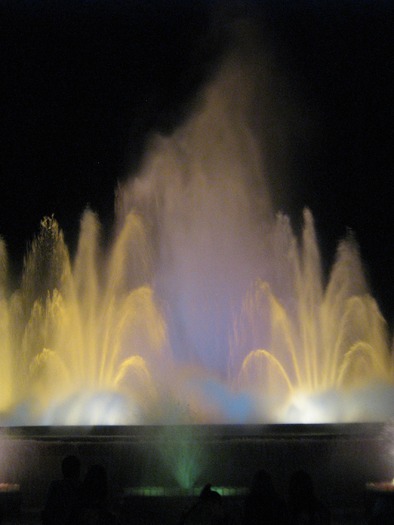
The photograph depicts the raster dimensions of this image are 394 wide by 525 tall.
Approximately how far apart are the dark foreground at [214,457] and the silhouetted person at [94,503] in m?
6.45

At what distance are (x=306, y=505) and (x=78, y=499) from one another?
159 cm

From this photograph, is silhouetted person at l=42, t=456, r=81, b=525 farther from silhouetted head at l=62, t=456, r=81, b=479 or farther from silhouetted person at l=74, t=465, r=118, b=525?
silhouetted person at l=74, t=465, r=118, b=525

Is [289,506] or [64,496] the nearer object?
[289,506]

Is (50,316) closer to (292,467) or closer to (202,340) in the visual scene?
(202,340)

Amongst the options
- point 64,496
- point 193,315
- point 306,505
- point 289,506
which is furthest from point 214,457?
point 193,315

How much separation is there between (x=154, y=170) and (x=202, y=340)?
5.33 metres

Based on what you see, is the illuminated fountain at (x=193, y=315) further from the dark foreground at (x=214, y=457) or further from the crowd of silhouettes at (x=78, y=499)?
the crowd of silhouettes at (x=78, y=499)

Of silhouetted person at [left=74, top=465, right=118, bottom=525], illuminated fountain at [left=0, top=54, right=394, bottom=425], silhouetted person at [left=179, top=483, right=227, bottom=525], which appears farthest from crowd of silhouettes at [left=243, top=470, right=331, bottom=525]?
illuminated fountain at [left=0, top=54, right=394, bottom=425]

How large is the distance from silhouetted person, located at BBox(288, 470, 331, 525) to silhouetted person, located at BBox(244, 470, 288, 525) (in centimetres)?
23

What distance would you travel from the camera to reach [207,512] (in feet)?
17.4

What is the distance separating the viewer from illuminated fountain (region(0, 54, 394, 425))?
1802cm

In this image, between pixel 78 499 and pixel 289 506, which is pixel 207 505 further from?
pixel 78 499

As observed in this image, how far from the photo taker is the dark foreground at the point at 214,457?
11.6 metres

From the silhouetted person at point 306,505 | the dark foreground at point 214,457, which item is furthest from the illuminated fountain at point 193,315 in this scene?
the silhouetted person at point 306,505
